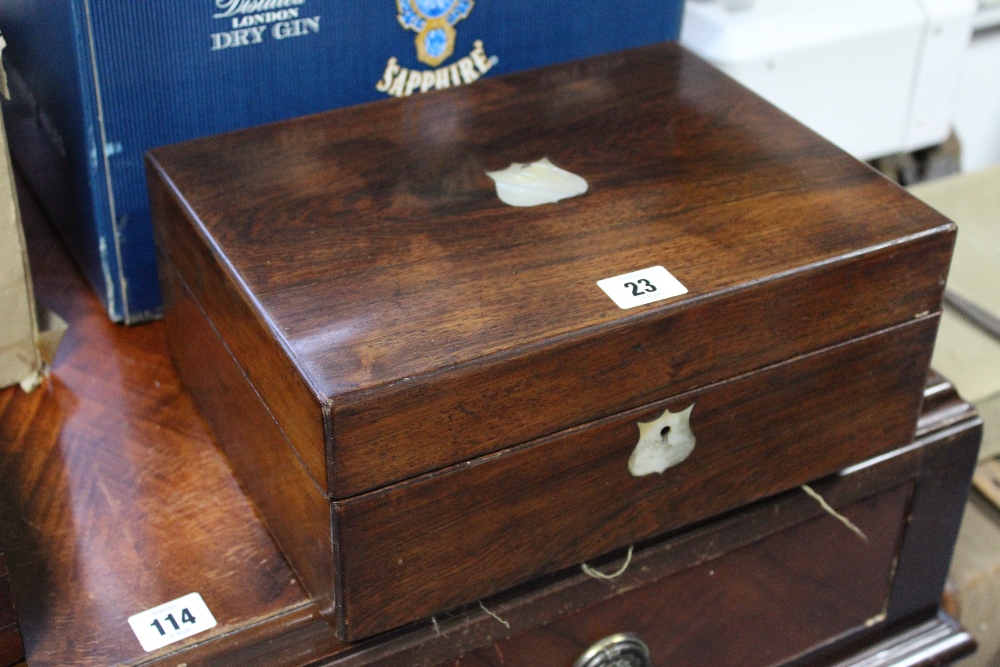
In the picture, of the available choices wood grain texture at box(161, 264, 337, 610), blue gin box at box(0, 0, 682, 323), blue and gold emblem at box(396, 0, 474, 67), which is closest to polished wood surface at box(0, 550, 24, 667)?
wood grain texture at box(161, 264, 337, 610)

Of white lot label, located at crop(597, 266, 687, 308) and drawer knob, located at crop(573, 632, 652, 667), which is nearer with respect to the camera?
white lot label, located at crop(597, 266, 687, 308)

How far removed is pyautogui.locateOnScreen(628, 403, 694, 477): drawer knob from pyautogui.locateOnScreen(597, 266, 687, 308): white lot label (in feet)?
0.22

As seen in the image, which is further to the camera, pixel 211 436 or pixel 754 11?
pixel 754 11

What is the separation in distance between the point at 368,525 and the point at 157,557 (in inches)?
5.9

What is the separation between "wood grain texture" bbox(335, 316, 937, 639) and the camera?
578 millimetres

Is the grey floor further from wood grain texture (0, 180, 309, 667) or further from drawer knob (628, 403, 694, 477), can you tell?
wood grain texture (0, 180, 309, 667)

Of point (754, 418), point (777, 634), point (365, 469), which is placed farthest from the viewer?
point (777, 634)

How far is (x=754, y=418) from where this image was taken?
0.65 metres

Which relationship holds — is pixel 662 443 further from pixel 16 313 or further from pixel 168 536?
pixel 16 313

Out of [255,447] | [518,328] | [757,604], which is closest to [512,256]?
[518,328]

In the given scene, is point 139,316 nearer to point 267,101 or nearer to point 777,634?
point 267,101

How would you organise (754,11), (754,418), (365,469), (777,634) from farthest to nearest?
(754,11) < (777,634) < (754,418) < (365,469)

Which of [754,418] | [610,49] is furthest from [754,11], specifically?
[754,418]

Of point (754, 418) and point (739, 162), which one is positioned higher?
point (739, 162)
